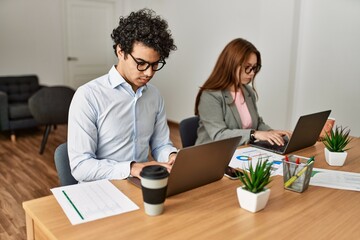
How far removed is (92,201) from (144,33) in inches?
28.1

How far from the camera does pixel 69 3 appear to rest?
5.95 meters

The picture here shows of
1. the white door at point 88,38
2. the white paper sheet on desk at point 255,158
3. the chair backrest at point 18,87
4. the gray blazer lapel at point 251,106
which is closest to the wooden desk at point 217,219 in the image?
the white paper sheet on desk at point 255,158

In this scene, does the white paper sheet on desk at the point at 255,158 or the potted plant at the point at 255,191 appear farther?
the white paper sheet on desk at the point at 255,158

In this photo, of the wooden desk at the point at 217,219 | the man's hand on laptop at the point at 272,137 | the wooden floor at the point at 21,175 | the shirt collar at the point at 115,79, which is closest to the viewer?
the wooden desk at the point at 217,219

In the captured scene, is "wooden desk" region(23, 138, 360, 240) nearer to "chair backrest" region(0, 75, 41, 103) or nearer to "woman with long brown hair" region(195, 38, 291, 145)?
"woman with long brown hair" region(195, 38, 291, 145)

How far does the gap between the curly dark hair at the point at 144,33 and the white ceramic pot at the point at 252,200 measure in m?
0.70

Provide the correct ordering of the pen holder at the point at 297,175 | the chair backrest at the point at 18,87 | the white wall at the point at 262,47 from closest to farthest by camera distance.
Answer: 1. the pen holder at the point at 297,175
2. the white wall at the point at 262,47
3. the chair backrest at the point at 18,87

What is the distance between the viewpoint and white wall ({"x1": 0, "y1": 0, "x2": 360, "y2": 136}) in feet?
12.2

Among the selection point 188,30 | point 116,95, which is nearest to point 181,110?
point 188,30

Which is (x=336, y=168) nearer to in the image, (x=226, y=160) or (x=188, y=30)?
(x=226, y=160)

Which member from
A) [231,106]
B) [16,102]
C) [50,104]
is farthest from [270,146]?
[16,102]

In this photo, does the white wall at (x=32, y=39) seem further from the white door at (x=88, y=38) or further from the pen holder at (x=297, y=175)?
the pen holder at (x=297, y=175)

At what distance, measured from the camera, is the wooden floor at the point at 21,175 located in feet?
8.28

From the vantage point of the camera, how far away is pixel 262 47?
4.14 metres
